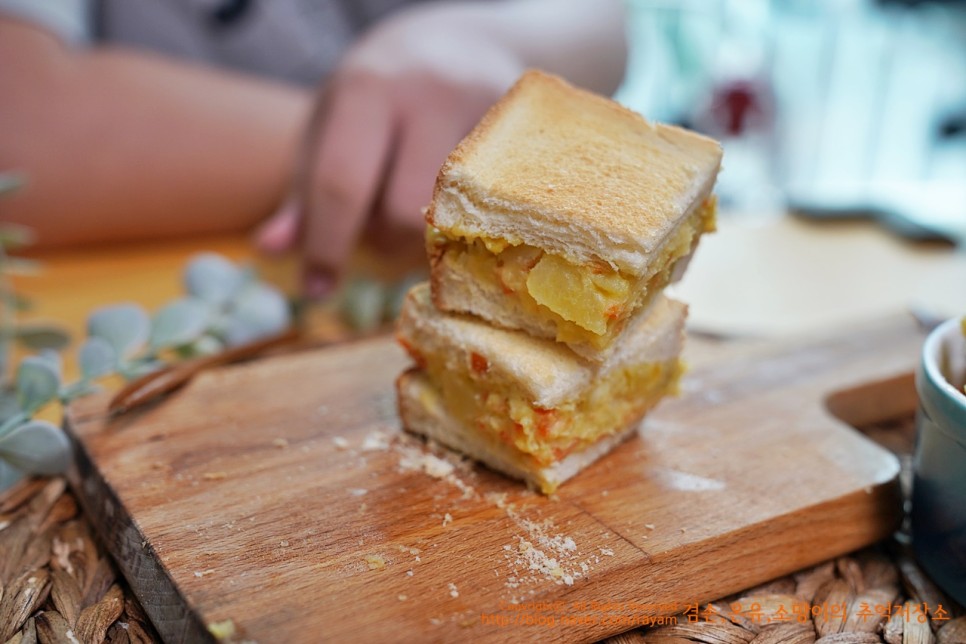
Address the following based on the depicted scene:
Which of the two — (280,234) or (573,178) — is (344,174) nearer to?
(280,234)

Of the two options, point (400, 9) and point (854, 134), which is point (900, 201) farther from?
point (854, 134)

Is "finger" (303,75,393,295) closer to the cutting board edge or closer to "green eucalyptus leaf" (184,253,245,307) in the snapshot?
"green eucalyptus leaf" (184,253,245,307)

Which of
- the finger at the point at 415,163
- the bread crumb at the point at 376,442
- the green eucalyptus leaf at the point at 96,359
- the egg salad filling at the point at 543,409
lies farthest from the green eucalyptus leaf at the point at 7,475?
the finger at the point at 415,163

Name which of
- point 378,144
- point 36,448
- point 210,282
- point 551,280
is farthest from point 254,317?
point 551,280

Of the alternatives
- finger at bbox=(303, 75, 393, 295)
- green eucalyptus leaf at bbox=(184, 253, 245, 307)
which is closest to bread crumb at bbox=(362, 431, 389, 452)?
green eucalyptus leaf at bbox=(184, 253, 245, 307)

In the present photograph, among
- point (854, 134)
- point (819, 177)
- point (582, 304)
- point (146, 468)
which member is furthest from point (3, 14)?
point (854, 134)

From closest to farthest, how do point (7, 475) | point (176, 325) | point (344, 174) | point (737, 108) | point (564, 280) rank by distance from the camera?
point (564, 280) → point (7, 475) → point (176, 325) → point (344, 174) → point (737, 108)
